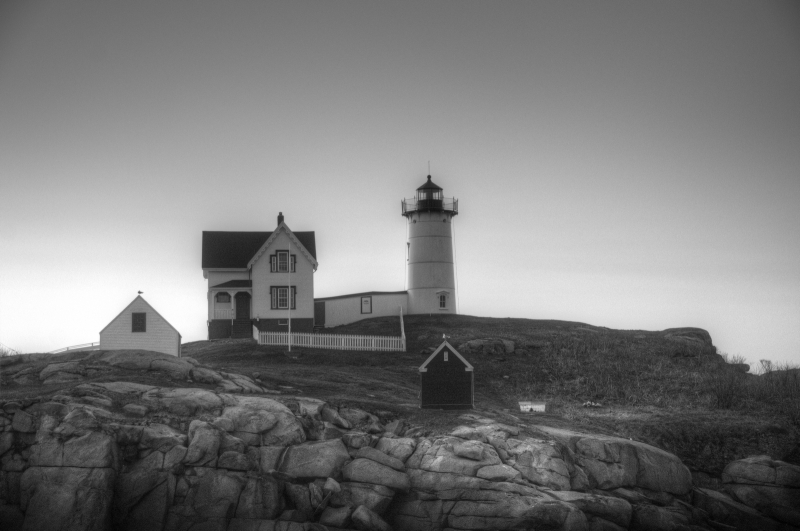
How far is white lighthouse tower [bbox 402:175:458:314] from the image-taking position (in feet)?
201

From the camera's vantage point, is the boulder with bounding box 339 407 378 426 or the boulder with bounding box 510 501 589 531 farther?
the boulder with bounding box 339 407 378 426

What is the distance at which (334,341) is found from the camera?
164 ft

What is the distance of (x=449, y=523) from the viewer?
26.3m

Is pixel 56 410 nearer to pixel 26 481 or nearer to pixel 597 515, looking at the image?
pixel 26 481

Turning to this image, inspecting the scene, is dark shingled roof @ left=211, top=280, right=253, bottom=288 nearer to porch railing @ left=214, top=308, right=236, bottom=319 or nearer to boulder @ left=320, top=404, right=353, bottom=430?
porch railing @ left=214, top=308, right=236, bottom=319

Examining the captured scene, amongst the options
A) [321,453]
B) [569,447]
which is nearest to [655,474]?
[569,447]

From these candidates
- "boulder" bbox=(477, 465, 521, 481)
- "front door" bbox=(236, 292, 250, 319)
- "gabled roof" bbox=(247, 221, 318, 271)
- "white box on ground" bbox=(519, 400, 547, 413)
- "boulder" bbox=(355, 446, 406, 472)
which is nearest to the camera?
"boulder" bbox=(477, 465, 521, 481)

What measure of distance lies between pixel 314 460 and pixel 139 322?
15318 mm

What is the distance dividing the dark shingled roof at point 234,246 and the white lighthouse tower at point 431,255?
7.79 metres

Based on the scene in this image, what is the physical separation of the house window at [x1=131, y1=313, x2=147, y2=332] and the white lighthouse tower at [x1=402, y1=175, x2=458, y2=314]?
82.5 ft

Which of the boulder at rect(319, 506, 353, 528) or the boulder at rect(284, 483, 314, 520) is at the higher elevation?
the boulder at rect(284, 483, 314, 520)

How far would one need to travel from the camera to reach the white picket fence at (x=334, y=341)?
4984 cm

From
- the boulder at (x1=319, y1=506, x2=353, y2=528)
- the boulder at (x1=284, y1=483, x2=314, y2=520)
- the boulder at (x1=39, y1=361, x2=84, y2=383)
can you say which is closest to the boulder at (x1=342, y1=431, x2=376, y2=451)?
the boulder at (x1=284, y1=483, x2=314, y2=520)

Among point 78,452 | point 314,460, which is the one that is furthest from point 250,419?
point 78,452
